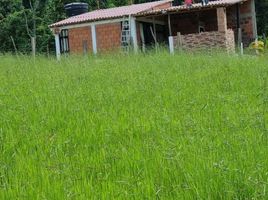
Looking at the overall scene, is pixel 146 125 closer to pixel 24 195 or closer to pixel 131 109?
pixel 131 109

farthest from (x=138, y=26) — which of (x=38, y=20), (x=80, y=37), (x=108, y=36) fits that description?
(x=38, y=20)

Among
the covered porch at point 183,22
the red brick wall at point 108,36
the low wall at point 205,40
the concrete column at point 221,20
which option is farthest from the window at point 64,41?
the concrete column at point 221,20

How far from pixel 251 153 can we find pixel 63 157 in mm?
1544

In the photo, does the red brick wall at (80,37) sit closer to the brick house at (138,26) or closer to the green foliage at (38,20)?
the brick house at (138,26)

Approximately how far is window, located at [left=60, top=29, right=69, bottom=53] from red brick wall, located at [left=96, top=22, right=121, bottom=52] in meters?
2.32

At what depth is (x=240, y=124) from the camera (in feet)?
15.6

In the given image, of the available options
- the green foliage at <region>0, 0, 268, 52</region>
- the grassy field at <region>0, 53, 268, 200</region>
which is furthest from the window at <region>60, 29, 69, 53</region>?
the grassy field at <region>0, 53, 268, 200</region>

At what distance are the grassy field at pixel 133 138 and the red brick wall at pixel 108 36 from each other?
16635 millimetres

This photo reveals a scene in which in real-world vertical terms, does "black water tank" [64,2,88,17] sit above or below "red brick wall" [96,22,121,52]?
above

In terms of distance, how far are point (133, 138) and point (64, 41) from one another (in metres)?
23.4

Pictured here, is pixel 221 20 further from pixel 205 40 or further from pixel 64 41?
pixel 64 41

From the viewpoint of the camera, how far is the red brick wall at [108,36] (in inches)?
998

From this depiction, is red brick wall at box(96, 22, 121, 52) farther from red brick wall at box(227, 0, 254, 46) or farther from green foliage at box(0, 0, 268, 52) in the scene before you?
green foliage at box(0, 0, 268, 52)

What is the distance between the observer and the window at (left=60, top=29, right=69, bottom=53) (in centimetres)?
2738
